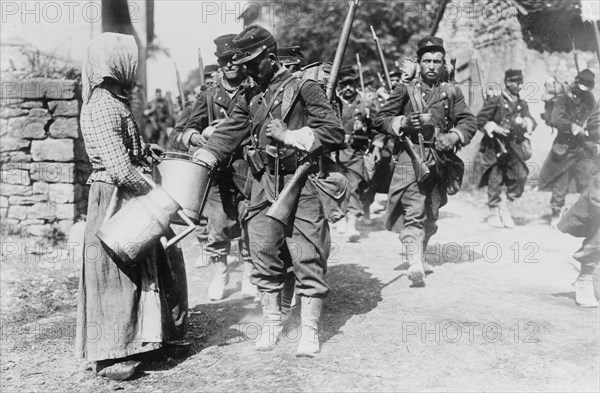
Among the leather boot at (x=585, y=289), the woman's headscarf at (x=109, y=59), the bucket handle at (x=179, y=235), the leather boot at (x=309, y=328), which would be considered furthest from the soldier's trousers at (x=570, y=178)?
the woman's headscarf at (x=109, y=59)

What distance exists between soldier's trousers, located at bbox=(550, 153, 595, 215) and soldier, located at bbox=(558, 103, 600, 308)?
3018 mm

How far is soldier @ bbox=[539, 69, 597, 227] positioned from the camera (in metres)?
8.72

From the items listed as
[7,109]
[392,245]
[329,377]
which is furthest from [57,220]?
[329,377]

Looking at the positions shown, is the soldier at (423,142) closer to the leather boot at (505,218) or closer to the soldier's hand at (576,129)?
the soldier's hand at (576,129)

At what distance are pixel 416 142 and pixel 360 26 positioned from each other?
2347cm

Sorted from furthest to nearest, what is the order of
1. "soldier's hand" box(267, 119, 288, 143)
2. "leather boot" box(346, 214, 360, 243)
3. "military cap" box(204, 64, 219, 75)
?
"leather boot" box(346, 214, 360, 243) < "military cap" box(204, 64, 219, 75) < "soldier's hand" box(267, 119, 288, 143)

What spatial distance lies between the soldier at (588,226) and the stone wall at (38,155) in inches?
234

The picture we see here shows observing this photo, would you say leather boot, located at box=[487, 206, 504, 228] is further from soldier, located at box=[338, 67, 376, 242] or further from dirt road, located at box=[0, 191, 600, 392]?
dirt road, located at box=[0, 191, 600, 392]

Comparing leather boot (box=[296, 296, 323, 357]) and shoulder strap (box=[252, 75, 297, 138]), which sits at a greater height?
shoulder strap (box=[252, 75, 297, 138])

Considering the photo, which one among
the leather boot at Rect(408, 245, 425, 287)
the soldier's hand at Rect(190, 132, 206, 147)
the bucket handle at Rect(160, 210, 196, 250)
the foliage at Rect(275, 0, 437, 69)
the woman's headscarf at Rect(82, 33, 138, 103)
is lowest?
the leather boot at Rect(408, 245, 425, 287)

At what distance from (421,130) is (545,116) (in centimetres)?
487

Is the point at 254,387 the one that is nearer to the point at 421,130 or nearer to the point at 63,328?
the point at 63,328

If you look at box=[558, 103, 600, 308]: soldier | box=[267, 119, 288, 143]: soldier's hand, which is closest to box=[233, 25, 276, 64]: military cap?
box=[267, 119, 288, 143]: soldier's hand

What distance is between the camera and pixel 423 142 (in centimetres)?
590
